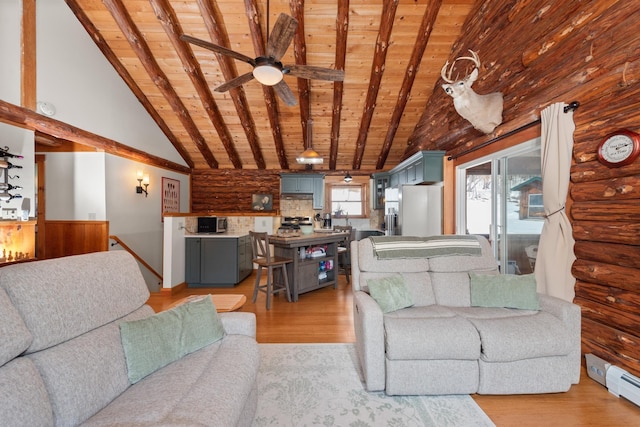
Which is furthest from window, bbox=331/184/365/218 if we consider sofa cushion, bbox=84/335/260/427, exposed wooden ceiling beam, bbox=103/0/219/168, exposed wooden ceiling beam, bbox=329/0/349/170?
sofa cushion, bbox=84/335/260/427

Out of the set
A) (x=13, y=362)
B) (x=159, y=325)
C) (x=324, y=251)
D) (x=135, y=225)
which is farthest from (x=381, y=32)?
(x=135, y=225)

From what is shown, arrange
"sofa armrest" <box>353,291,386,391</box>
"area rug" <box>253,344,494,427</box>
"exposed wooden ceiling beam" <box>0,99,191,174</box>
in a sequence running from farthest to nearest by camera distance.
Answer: "exposed wooden ceiling beam" <box>0,99,191,174</box> → "sofa armrest" <box>353,291,386,391</box> → "area rug" <box>253,344,494,427</box>

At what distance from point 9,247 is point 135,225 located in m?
1.86

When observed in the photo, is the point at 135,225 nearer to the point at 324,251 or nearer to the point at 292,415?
the point at 324,251

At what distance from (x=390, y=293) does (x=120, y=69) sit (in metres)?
5.58

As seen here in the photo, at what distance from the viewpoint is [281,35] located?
245cm

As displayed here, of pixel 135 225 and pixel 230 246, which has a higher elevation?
pixel 135 225

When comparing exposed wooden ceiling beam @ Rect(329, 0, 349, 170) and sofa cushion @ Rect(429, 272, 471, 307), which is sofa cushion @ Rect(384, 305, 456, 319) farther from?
exposed wooden ceiling beam @ Rect(329, 0, 349, 170)

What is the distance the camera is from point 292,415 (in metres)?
1.79

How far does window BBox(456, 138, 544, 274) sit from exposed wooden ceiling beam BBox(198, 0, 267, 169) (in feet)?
13.5

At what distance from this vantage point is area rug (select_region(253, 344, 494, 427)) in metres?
1.73

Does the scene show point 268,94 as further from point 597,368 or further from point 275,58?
point 597,368

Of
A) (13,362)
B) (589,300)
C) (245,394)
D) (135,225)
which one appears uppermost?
(135,225)

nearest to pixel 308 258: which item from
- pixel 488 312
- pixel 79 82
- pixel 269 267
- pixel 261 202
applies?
pixel 269 267
